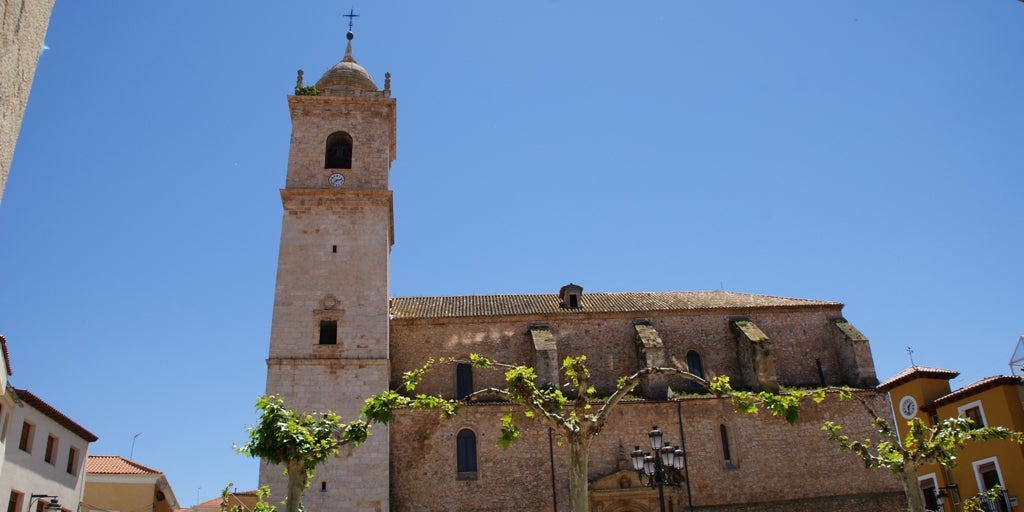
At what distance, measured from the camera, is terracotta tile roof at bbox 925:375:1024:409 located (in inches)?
851

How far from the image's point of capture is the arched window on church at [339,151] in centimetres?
2684

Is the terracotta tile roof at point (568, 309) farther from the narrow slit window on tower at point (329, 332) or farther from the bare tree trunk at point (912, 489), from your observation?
the bare tree trunk at point (912, 489)

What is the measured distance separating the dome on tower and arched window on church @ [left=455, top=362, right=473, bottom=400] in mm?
10469

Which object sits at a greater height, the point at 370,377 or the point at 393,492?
the point at 370,377

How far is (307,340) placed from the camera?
2367 cm

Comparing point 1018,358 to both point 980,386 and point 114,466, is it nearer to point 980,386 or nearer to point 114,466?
point 980,386

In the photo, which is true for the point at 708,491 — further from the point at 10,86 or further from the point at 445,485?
the point at 10,86

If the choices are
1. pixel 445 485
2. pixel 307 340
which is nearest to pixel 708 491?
pixel 445 485

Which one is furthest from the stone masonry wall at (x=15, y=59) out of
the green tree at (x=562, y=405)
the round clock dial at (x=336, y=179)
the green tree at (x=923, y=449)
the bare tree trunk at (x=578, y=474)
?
the round clock dial at (x=336, y=179)

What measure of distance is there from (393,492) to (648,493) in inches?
304

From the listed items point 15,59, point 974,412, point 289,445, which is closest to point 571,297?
point 974,412

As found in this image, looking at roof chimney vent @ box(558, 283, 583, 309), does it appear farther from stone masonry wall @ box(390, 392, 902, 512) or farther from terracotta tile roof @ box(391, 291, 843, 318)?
stone masonry wall @ box(390, 392, 902, 512)

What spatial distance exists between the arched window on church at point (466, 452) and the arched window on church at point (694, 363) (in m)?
8.60

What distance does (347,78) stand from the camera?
28.3 metres
